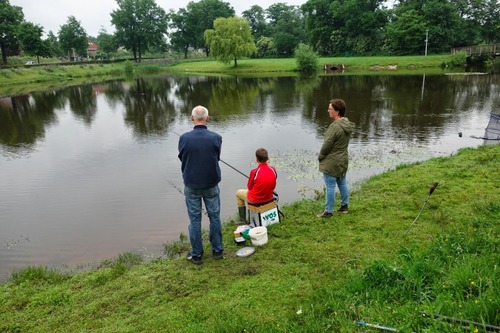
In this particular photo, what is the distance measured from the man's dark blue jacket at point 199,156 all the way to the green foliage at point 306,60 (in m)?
48.0

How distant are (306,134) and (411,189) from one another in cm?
862

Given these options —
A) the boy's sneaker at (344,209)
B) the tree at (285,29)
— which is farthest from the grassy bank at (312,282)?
the tree at (285,29)

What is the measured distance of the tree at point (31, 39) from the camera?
59219 millimetres

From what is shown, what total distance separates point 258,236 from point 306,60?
4808 cm

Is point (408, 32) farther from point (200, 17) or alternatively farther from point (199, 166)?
point (199, 166)

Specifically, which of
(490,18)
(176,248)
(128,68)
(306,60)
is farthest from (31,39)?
(490,18)

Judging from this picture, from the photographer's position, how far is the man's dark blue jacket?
497 cm

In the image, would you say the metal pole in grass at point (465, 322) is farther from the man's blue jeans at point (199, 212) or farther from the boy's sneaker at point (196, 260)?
the boy's sneaker at point (196, 260)

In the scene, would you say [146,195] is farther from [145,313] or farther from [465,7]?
[465,7]

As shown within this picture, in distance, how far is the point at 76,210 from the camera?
903 centimetres

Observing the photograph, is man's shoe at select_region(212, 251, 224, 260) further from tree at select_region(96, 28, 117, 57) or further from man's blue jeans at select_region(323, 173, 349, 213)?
tree at select_region(96, 28, 117, 57)

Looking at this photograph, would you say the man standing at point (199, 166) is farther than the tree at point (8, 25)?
No

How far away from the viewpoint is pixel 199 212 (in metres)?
5.34

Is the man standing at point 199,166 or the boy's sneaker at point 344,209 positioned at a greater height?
the man standing at point 199,166
